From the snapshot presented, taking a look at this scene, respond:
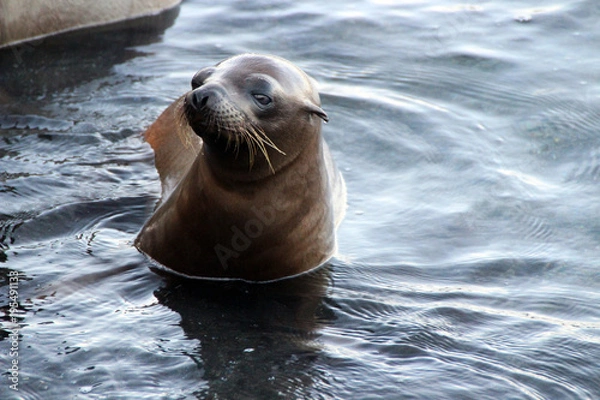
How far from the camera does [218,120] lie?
520 cm

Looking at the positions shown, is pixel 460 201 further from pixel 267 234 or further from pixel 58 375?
pixel 58 375

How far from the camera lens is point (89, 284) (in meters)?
5.71

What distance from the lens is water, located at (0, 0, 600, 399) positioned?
4973 millimetres

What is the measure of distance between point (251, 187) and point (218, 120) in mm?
681

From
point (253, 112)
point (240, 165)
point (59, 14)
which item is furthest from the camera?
point (59, 14)

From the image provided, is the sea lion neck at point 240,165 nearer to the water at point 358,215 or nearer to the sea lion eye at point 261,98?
the sea lion eye at point 261,98

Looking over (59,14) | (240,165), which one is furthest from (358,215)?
(59,14)

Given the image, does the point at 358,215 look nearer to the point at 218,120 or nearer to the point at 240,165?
the point at 240,165

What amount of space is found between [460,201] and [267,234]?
2208mm

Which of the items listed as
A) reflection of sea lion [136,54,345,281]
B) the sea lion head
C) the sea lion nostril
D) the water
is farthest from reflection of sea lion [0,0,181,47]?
the sea lion nostril

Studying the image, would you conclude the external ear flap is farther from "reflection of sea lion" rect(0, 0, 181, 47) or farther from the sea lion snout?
"reflection of sea lion" rect(0, 0, 181, 47)

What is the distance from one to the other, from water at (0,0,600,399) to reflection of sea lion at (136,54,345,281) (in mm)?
177

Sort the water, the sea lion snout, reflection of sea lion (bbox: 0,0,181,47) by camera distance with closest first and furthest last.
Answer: the water
the sea lion snout
reflection of sea lion (bbox: 0,0,181,47)

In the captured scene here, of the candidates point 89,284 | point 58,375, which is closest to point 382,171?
point 89,284
